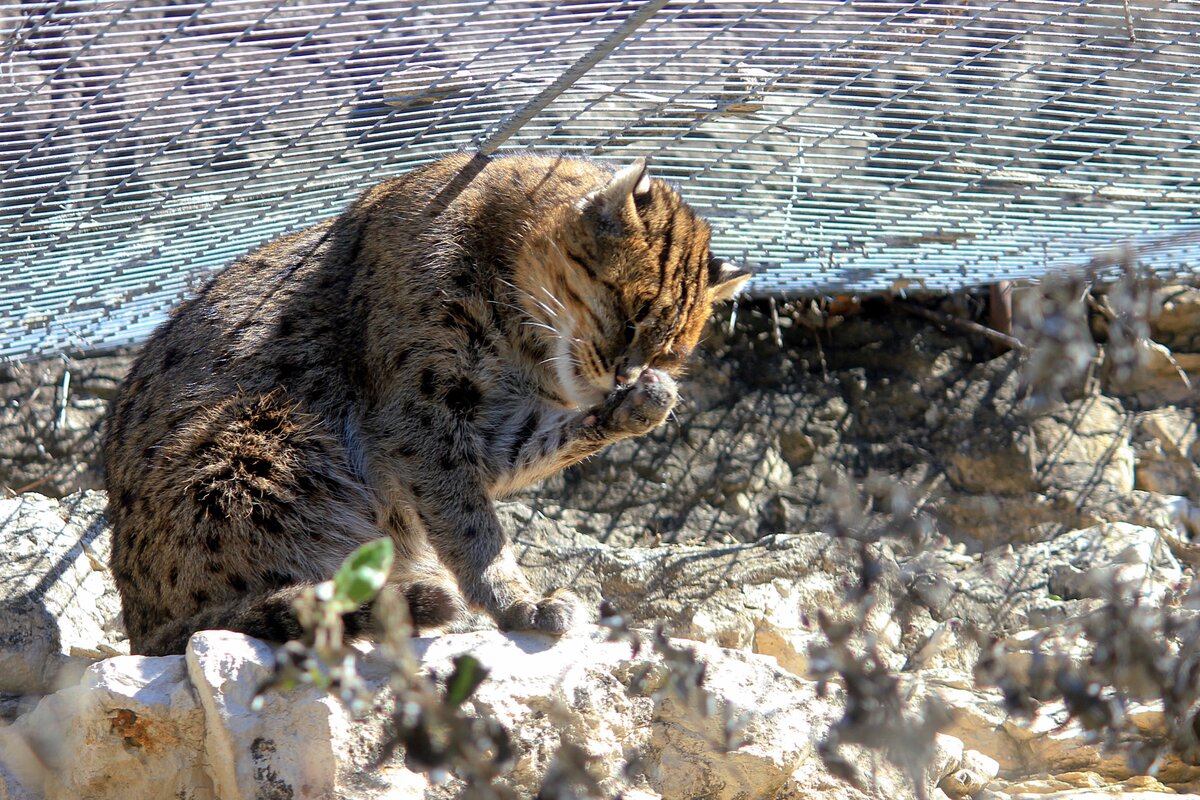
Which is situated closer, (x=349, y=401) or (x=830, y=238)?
(x=349, y=401)

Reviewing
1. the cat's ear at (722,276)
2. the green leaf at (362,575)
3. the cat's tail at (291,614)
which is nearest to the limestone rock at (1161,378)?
the cat's ear at (722,276)

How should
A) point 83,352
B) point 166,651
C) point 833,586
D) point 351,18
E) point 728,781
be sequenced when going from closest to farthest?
1. point 728,781
2. point 166,651
3. point 351,18
4. point 833,586
5. point 83,352

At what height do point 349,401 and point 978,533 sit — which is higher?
point 349,401

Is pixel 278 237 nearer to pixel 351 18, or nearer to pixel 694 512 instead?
pixel 351 18

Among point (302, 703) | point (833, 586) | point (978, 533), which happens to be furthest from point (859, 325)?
point (302, 703)

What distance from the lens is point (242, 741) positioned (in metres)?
3.12

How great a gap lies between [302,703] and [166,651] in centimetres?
102

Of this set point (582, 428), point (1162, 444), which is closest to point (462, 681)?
point (582, 428)

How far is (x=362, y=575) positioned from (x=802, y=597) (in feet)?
12.1

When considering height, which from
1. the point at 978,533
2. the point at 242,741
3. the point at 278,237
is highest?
the point at 278,237

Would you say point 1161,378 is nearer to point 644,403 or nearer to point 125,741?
point 644,403

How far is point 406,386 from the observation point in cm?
430

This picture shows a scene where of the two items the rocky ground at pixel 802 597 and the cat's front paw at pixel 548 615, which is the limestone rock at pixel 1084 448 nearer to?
the rocky ground at pixel 802 597

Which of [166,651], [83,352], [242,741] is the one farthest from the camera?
[83,352]
